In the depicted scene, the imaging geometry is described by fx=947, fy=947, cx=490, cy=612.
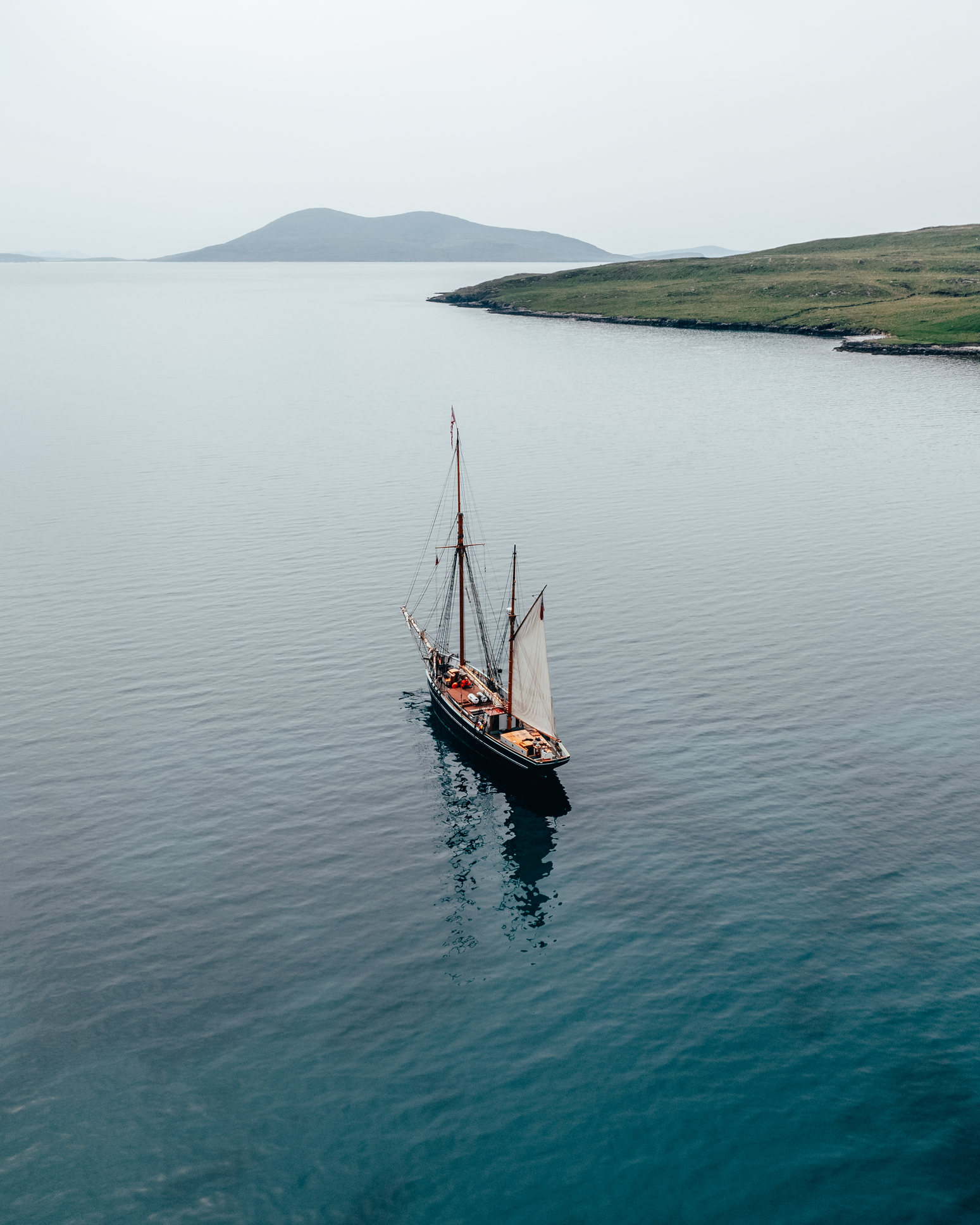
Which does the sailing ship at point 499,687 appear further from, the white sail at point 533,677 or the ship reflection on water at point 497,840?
the ship reflection on water at point 497,840

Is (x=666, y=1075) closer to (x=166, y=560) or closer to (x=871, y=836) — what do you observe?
(x=871, y=836)

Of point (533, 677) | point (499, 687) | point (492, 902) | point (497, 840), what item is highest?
point (533, 677)

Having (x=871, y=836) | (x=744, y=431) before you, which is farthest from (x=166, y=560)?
(x=744, y=431)

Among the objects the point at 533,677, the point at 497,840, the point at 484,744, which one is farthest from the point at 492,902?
the point at 533,677

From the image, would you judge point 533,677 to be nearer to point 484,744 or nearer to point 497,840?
point 484,744

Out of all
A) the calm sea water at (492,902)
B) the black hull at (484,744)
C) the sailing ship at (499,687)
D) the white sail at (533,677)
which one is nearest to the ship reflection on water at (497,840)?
the calm sea water at (492,902)

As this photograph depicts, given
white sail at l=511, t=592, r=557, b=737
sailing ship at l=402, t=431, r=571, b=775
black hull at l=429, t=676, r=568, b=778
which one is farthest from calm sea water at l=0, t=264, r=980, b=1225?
white sail at l=511, t=592, r=557, b=737
